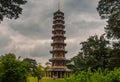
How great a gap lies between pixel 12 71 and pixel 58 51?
1926 inches

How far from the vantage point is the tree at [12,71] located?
3825 centimetres

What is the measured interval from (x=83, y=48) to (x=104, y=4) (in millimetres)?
26446

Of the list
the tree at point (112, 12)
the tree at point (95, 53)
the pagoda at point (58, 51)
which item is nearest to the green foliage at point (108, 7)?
the tree at point (112, 12)

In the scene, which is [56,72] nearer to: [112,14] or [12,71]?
[12,71]

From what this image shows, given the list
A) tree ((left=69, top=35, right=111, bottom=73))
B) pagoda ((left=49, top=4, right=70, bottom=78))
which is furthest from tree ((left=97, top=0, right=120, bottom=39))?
pagoda ((left=49, top=4, right=70, bottom=78))

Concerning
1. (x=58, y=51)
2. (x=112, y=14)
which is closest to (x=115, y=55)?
(x=112, y=14)

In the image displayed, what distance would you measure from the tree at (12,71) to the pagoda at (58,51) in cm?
4710

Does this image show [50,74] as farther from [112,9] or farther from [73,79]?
[73,79]

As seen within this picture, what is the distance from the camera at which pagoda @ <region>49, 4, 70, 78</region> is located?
8719 cm

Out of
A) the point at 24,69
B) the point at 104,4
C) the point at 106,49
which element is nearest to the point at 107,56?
the point at 106,49

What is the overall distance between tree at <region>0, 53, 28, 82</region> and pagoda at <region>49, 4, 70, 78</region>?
47103 mm

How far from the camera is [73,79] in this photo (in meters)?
17.6

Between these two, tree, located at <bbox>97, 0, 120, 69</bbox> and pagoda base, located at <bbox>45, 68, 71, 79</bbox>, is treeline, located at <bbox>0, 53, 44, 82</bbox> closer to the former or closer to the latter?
tree, located at <bbox>97, 0, 120, 69</bbox>

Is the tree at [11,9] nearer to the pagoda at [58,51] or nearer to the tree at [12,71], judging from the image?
the tree at [12,71]
